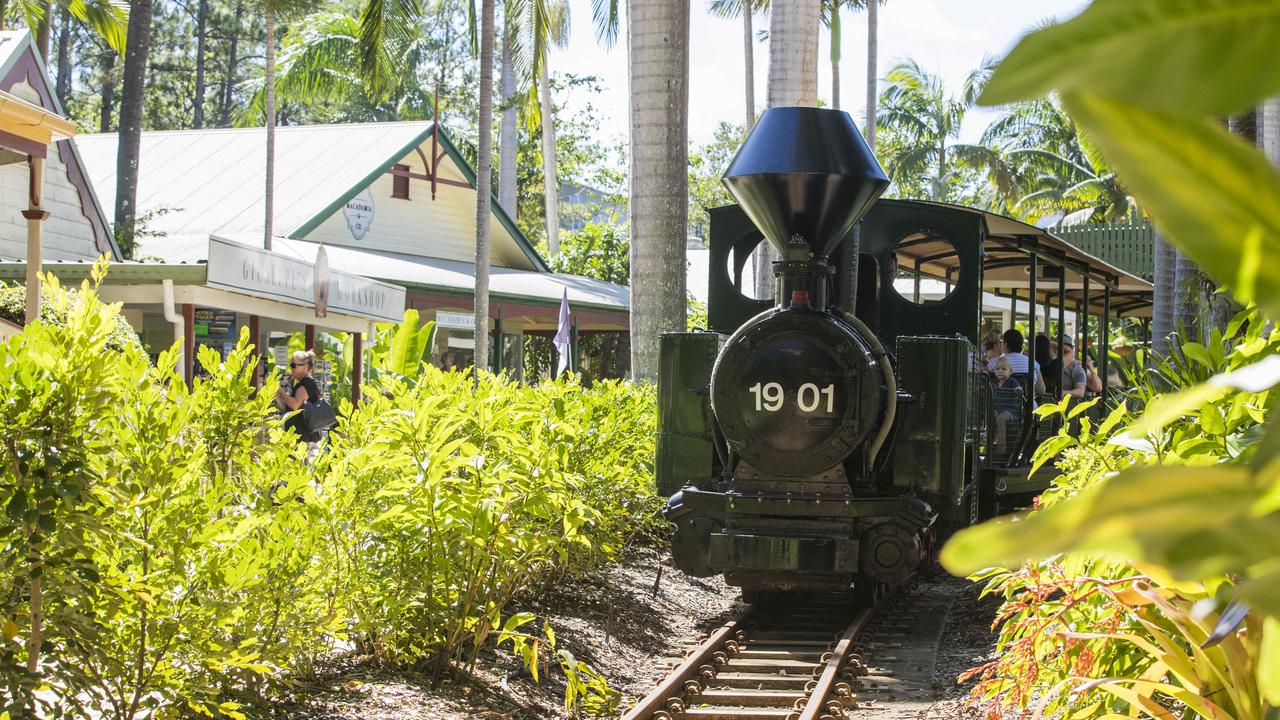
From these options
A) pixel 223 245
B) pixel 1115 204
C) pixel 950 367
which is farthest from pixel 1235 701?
pixel 1115 204

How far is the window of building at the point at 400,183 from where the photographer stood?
2794 centimetres

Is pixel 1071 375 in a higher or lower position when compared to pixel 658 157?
lower

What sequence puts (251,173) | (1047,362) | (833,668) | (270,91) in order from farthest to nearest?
(251,173) → (270,91) → (1047,362) → (833,668)

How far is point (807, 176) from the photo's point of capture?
309 inches

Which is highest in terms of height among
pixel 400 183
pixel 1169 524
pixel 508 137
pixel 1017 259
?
pixel 508 137

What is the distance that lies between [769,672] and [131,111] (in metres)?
21.5

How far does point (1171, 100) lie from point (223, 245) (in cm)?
1398

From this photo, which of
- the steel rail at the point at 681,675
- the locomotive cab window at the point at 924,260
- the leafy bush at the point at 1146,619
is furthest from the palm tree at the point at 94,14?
the leafy bush at the point at 1146,619

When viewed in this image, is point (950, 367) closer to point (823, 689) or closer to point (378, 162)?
point (823, 689)

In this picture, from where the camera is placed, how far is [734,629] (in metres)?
8.61

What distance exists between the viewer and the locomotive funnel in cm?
786

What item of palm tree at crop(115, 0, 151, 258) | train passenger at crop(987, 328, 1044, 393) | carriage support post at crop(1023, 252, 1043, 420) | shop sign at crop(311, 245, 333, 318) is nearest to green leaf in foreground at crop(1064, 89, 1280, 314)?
carriage support post at crop(1023, 252, 1043, 420)

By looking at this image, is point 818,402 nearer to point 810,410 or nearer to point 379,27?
point 810,410

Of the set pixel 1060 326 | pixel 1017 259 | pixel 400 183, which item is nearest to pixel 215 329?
pixel 400 183
